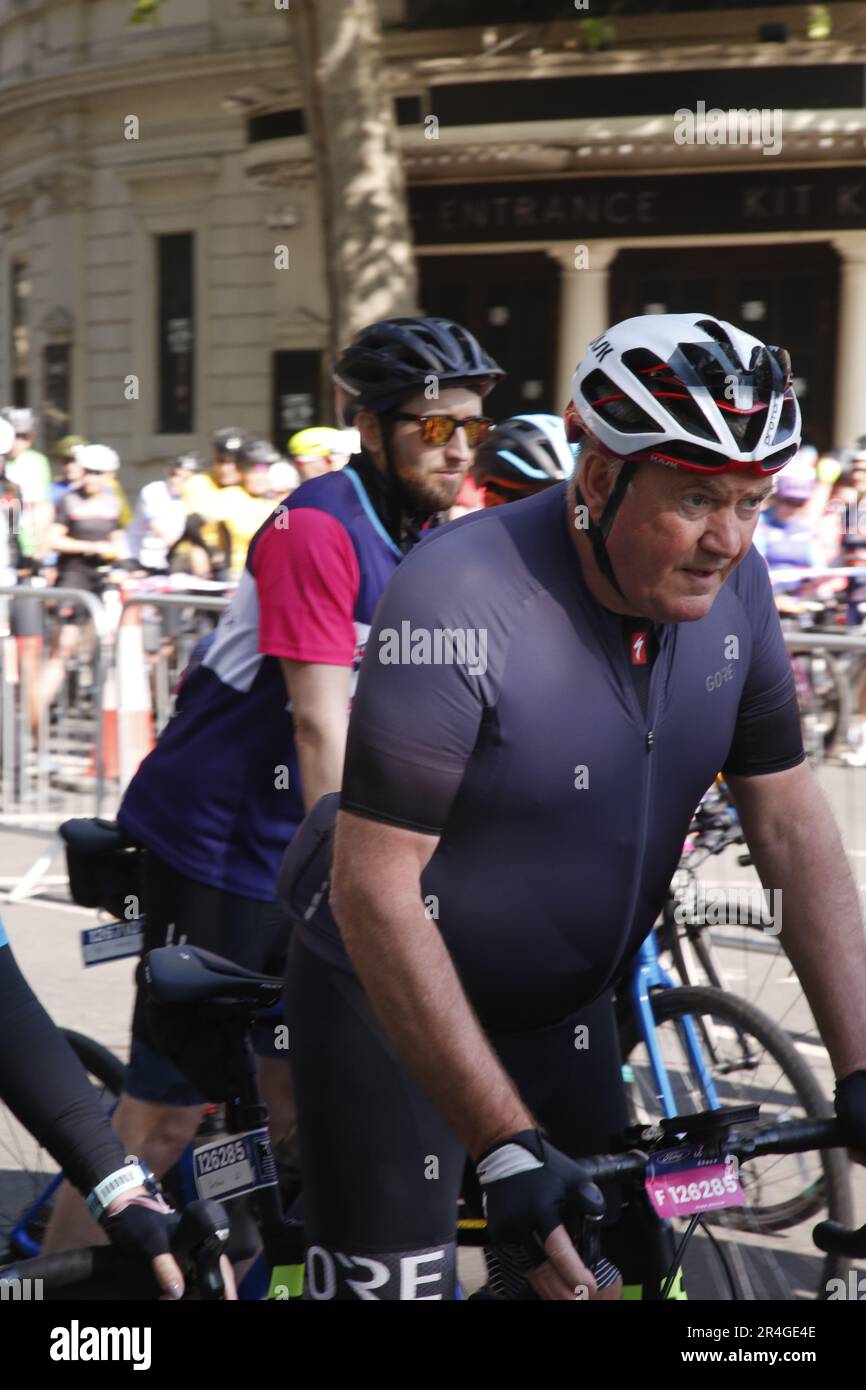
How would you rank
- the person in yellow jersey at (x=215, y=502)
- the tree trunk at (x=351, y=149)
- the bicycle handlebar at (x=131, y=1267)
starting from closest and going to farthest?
the bicycle handlebar at (x=131, y=1267)
the person in yellow jersey at (x=215, y=502)
the tree trunk at (x=351, y=149)

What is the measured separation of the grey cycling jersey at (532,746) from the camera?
233cm

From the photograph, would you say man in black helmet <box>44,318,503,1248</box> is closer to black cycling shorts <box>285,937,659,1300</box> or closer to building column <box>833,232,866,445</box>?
black cycling shorts <box>285,937,659,1300</box>

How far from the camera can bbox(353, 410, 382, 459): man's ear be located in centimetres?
356

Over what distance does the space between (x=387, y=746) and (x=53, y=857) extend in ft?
19.7

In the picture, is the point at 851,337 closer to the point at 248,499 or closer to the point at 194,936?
the point at 248,499

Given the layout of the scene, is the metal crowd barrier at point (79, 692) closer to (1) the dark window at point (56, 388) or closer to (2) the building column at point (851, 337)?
(2) the building column at point (851, 337)

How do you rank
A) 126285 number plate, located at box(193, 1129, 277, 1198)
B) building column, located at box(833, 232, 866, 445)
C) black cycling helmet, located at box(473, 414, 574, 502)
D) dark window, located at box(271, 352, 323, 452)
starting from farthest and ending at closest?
dark window, located at box(271, 352, 323, 452)
building column, located at box(833, 232, 866, 445)
black cycling helmet, located at box(473, 414, 574, 502)
126285 number plate, located at box(193, 1129, 277, 1198)

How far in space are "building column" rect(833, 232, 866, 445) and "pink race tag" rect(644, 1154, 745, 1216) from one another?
16411 millimetres

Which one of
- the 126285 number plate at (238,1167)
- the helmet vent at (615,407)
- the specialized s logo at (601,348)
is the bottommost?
the 126285 number plate at (238,1167)

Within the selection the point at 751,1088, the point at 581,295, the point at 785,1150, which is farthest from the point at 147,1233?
the point at 581,295

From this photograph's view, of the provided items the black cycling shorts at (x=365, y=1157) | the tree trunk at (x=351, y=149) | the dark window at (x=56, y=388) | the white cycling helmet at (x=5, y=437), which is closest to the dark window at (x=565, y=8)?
the tree trunk at (x=351, y=149)

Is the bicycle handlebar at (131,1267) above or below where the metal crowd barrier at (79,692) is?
below

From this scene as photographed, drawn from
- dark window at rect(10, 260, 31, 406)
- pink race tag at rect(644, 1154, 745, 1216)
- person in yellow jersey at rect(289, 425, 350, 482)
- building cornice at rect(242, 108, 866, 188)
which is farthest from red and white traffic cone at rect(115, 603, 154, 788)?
dark window at rect(10, 260, 31, 406)

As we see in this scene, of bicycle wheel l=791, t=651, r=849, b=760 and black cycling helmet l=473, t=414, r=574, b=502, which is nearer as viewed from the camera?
black cycling helmet l=473, t=414, r=574, b=502
